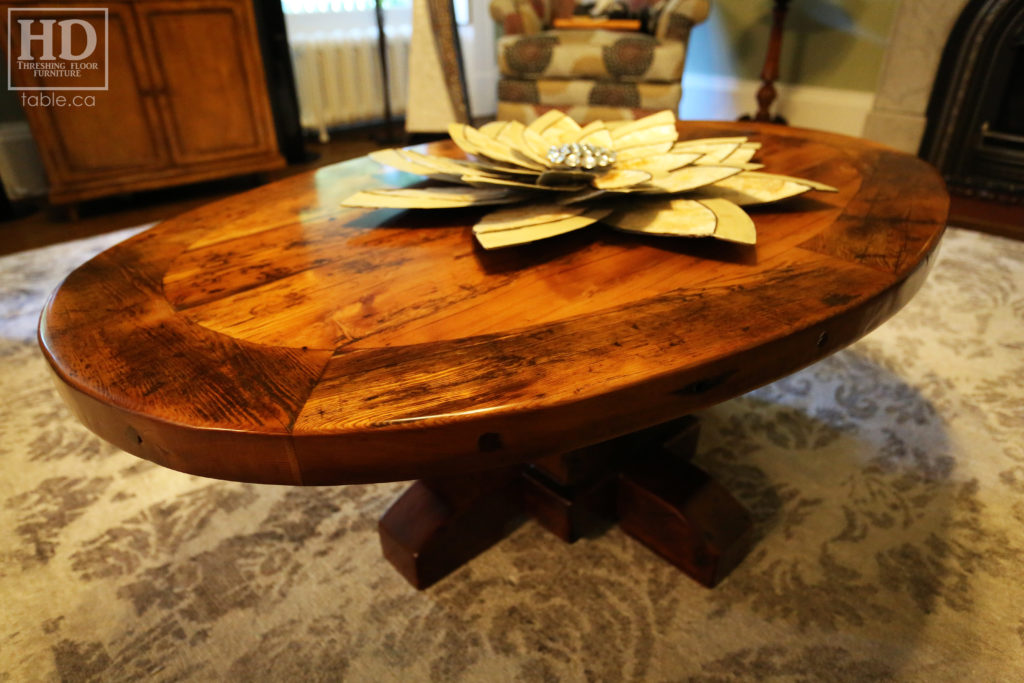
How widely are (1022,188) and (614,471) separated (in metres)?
2.33

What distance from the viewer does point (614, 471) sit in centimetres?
94

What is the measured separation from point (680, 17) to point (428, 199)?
2022 mm

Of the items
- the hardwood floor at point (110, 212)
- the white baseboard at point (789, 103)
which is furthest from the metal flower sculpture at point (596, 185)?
the white baseboard at point (789, 103)

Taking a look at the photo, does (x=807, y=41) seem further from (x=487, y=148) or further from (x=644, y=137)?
(x=487, y=148)

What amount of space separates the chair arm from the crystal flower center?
1.90m

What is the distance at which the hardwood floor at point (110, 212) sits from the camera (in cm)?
223

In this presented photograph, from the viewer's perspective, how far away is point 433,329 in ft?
1.96

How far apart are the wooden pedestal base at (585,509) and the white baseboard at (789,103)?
8.14ft

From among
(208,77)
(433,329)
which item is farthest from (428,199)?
(208,77)

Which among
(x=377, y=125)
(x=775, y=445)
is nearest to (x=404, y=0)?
(x=377, y=125)

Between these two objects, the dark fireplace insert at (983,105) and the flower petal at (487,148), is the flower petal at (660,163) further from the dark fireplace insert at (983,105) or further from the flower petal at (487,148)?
the dark fireplace insert at (983,105)

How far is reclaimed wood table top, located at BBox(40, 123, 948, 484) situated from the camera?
1.58 feet

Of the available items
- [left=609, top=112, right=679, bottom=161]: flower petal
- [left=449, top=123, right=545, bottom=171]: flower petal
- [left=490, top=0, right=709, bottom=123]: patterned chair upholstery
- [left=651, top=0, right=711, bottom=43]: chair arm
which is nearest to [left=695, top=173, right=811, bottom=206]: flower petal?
[left=609, top=112, right=679, bottom=161]: flower petal

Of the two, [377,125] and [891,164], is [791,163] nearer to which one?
[891,164]
